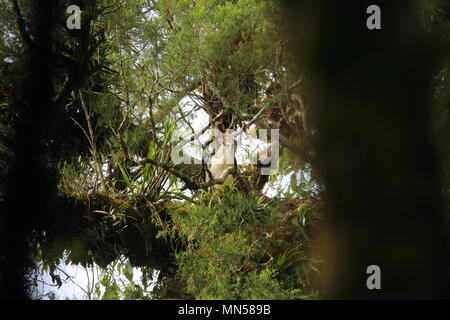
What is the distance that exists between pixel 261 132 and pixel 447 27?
5.98ft

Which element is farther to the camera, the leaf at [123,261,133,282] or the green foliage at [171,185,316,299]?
the leaf at [123,261,133,282]

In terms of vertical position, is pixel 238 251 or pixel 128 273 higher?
pixel 238 251

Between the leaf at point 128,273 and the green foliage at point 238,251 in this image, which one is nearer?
the green foliage at point 238,251

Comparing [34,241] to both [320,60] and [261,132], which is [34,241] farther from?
[320,60]

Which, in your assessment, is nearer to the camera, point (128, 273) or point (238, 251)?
point (238, 251)

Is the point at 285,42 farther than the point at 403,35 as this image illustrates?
Yes

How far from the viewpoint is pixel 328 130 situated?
3.13ft

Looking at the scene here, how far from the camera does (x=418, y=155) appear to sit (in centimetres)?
93

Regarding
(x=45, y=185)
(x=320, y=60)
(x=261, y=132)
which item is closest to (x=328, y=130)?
(x=320, y=60)

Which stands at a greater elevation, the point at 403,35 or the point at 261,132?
the point at 261,132
